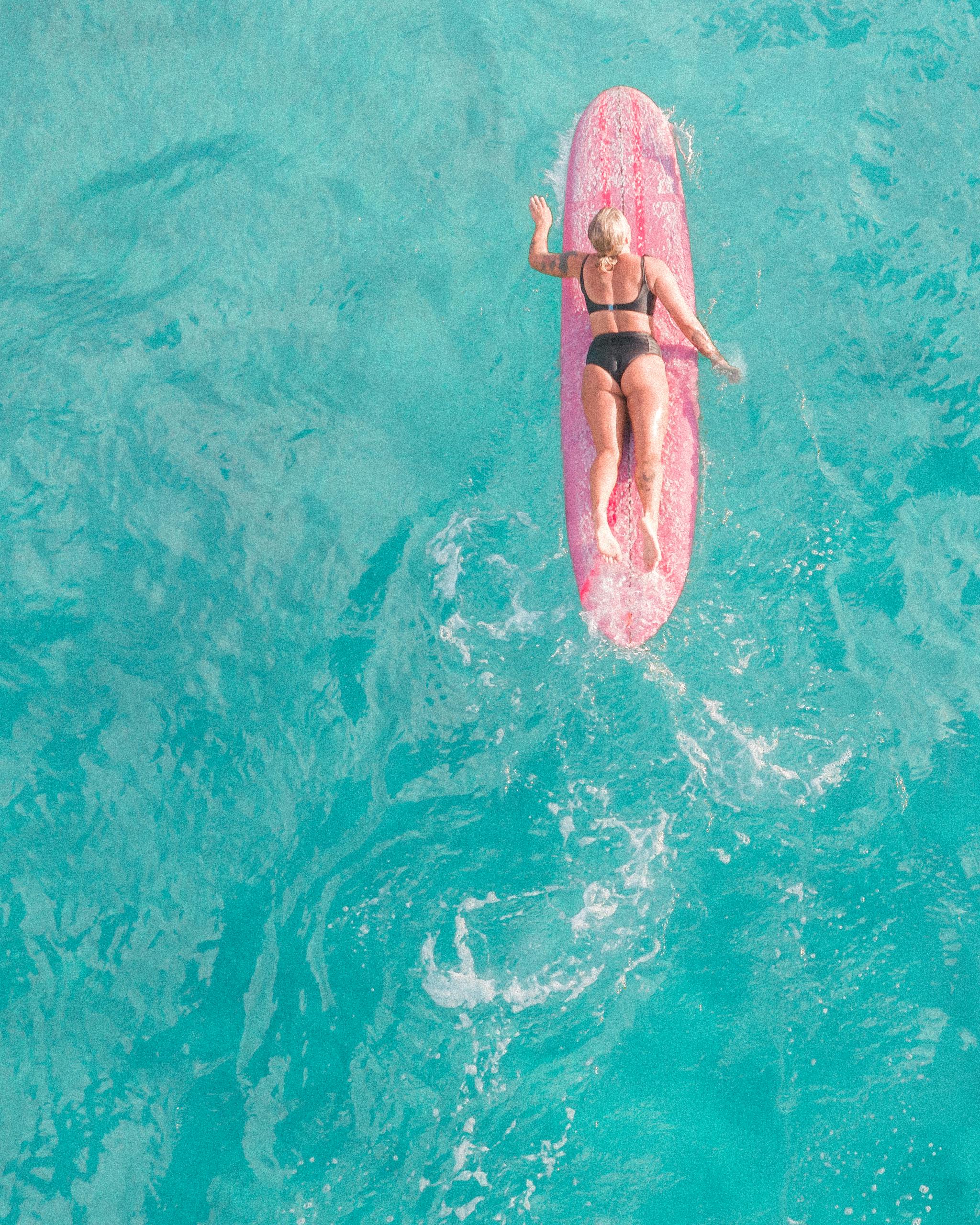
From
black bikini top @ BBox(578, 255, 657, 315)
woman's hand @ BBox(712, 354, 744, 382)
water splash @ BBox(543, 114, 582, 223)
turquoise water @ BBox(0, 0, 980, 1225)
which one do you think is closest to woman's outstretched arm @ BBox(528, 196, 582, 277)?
black bikini top @ BBox(578, 255, 657, 315)

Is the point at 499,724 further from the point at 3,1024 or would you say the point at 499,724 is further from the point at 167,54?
the point at 167,54

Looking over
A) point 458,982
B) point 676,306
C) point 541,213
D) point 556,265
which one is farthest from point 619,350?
point 458,982

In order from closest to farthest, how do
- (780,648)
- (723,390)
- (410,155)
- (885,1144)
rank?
(885,1144) < (780,648) < (723,390) < (410,155)

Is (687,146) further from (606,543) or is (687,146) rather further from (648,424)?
(606,543)

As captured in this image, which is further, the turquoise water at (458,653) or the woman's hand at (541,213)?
the woman's hand at (541,213)

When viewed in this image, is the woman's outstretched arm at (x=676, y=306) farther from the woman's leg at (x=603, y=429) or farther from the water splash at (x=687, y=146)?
the water splash at (x=687, y=146)

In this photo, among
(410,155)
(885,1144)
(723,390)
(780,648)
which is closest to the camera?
(885,1144)

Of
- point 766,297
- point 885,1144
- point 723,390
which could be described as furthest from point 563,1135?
point 766,297

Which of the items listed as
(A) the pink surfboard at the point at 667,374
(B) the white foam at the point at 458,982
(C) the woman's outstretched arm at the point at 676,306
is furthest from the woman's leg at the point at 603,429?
(B) the white foam at the point at 458,982
